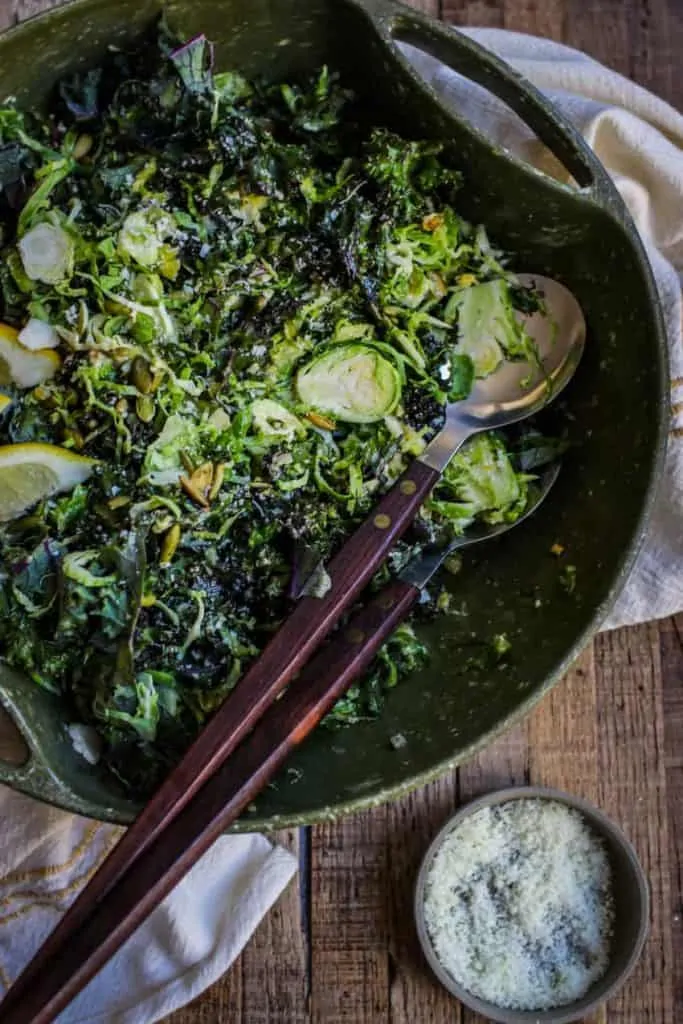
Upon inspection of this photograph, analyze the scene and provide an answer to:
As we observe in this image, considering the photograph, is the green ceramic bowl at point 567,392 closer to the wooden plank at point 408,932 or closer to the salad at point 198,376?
the salad at point 198,376

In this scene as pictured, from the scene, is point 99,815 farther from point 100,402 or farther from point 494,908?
point 494,908

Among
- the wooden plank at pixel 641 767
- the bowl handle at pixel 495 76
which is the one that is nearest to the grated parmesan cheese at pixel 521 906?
the wooden plank at pixel 641 767

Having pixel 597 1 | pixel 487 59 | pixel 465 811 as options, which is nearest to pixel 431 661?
pixel 465 811

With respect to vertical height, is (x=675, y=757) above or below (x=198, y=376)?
below

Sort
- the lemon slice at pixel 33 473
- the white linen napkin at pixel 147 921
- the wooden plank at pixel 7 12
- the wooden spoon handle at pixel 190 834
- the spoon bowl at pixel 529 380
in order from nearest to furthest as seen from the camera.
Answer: the wooden spoon handle at pixel 190 834 < the lemon slice at pixel 33 473 < the spoon bowl at pixel 529 380 < the white linen napkin at pixel 147 921 < the wooden plank at pixel 7 12

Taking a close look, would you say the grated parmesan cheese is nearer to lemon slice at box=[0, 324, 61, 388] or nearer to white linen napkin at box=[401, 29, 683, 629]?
white linen napkin at box=[401, 29, 683, 629]

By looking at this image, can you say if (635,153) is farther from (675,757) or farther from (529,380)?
(675,757)

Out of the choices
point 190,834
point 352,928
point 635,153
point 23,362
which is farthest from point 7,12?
point 352,928
